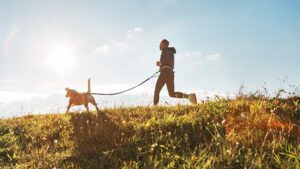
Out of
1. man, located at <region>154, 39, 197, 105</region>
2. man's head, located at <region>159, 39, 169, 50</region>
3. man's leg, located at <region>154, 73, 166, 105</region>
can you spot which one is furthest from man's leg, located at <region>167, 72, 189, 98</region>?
man's head, located at <region>159, 39, 169, 50</region>

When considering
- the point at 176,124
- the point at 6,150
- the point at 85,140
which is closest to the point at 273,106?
the point at 176,124

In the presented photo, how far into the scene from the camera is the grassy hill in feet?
21.8

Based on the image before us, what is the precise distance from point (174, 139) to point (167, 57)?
651 centimetres

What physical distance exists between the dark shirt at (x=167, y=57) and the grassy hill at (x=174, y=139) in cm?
340

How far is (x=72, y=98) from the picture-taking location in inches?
547

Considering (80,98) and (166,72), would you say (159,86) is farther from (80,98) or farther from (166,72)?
(80,98)

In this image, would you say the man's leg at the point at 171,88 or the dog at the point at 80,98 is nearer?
the dog at the point at 80,98

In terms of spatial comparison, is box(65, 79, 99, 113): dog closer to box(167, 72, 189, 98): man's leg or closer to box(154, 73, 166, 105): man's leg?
box(154, 73, 166, 105): man's leg

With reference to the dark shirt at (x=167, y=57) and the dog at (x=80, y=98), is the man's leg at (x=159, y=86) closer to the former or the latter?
the dark shirt at (x=167, y=57)

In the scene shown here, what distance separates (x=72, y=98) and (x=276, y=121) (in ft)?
25.4

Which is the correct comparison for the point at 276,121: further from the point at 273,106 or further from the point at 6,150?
the point at 6,150

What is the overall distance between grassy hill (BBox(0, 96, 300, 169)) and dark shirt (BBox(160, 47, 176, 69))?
3401mm

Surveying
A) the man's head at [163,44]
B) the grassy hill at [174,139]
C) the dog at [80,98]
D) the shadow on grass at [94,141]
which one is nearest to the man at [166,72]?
the man's head at [163,44]

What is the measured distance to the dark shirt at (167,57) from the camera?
14.0 m
